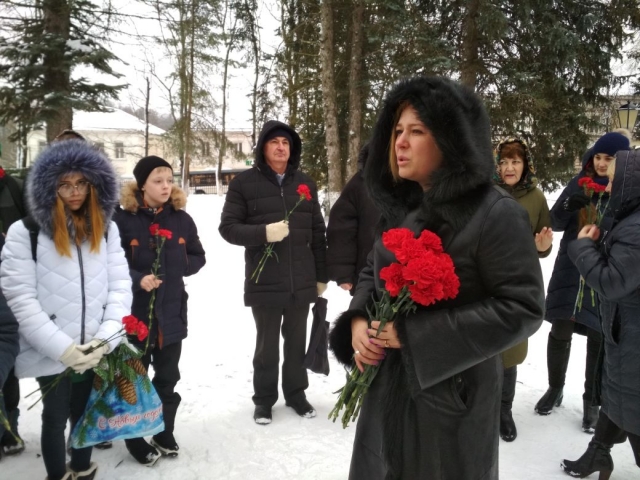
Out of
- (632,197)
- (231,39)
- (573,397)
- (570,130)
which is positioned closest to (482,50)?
(570,130)

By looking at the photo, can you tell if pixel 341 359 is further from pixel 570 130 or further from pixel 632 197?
pixel 570 130

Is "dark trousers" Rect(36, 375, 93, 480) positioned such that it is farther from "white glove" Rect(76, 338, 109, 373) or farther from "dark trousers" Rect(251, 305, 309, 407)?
"dark trousers" Rect(251, 305, 309, 407)

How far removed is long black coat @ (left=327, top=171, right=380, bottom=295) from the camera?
3779mm

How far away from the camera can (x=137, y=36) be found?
10039 mm

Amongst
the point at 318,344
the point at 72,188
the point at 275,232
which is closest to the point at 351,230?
the point at 275,232

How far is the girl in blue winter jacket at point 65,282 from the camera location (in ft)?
8.15

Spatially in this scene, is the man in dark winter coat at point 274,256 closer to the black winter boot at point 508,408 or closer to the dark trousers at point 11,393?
the black winter boot at point 508,408

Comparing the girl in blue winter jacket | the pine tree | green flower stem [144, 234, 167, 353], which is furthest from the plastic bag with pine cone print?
the pine tree

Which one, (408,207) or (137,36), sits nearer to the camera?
(408,207)

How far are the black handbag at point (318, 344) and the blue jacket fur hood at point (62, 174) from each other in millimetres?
1851

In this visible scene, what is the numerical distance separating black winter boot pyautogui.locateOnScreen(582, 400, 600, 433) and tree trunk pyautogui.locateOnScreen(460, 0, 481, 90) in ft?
27.0

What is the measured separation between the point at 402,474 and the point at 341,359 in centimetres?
50

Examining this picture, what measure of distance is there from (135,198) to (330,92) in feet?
28.0

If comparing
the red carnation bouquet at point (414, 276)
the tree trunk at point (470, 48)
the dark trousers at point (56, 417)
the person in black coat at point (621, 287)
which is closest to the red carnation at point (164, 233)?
the dark trousers at point (56, 417)
